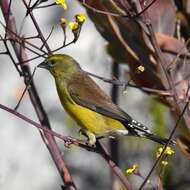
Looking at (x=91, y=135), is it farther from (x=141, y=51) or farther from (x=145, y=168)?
(x=145, y=168)

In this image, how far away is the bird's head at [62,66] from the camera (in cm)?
386

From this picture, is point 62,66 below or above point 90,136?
above

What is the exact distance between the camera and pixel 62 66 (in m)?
4.05

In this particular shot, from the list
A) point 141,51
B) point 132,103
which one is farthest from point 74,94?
point 132,103

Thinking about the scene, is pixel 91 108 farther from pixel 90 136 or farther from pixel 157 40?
pixel 157 40

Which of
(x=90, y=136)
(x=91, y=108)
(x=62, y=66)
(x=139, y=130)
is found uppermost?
(x=62, y=66)

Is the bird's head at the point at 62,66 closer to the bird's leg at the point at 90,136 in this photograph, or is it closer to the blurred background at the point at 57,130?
the bird's leg at the point at 90,136

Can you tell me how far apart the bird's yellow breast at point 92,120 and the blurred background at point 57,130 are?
199 centimetres

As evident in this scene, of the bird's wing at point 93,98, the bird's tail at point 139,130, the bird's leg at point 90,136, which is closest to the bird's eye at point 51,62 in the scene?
the bird's wing at point 93,98

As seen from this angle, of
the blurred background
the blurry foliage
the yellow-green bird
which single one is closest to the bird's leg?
the yellow-green bird

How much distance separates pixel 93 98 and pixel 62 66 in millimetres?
338

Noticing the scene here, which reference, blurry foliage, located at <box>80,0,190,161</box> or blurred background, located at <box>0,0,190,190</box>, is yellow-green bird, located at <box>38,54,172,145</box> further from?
blurred background, located at <box>0,0,190,190</box>

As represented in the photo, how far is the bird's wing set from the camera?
3750mm

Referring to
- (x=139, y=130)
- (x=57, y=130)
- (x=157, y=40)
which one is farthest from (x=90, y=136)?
(x=57, y=130)
